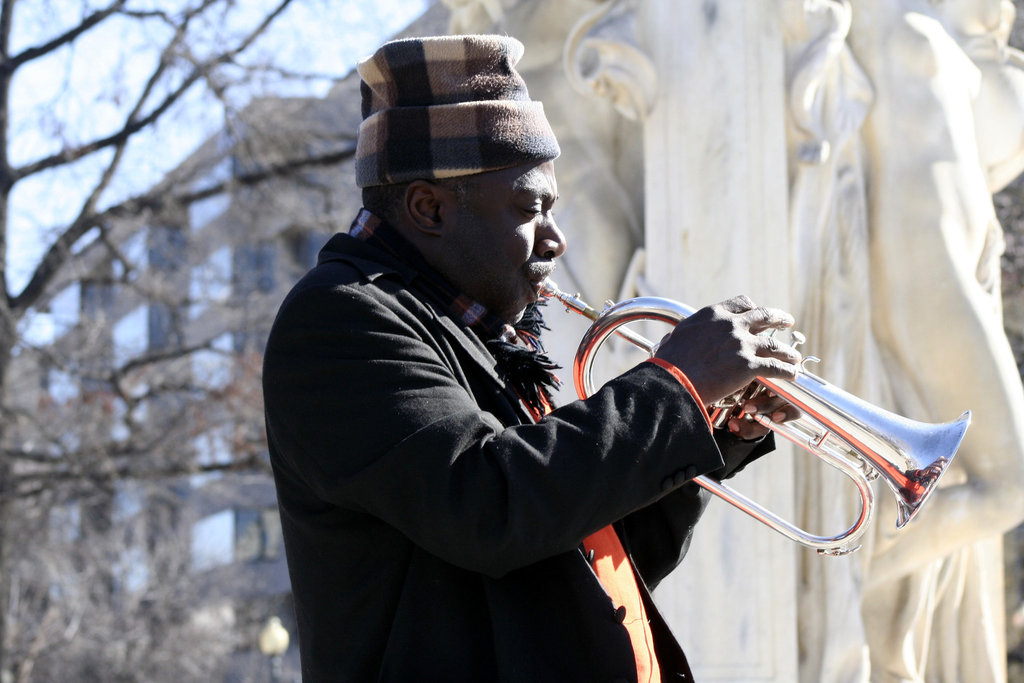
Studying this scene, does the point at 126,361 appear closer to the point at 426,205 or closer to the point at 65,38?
the point at 65,38

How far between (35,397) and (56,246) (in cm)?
368

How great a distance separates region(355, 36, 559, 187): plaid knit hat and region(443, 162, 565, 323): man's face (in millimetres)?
35

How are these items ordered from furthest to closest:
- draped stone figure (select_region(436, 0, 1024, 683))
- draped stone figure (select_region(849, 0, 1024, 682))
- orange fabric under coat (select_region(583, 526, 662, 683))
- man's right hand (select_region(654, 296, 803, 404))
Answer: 1. draped stone figure (select_region(849, 0, 1024, 682))
2. draped stone figure (select_region(436, 0, 1024, 683))
3. orange fabric under coat (select_region(583, 526, 662, 683))
4. man's right hand (select_region(654, 296, 803, 404))

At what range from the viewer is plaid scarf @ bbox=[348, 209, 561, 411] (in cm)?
281

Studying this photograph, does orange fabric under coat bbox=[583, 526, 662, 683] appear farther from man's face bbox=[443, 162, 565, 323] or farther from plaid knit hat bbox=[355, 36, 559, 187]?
plaid knit hat bbox=[355, 36, 559, 187]

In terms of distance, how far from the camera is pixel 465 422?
8.18 feet

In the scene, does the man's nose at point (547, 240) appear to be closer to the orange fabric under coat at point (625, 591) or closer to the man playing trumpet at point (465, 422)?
the man playing trumpet at point (465, 422)

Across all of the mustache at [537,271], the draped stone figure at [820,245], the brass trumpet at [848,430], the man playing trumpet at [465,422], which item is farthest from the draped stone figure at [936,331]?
the mustache at [537,271]

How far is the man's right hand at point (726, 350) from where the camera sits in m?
2.57

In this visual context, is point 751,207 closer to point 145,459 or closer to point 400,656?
point 400,656

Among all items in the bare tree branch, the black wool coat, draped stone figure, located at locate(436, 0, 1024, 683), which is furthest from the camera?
the bare tree branch

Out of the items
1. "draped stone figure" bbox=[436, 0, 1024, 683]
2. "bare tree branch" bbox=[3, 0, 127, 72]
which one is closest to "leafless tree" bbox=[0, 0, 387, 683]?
"bare tree branch" bbox=[3, 0, 127, 72]

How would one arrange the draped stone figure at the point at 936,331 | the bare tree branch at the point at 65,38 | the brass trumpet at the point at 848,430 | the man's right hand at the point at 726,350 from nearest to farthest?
1. the man's right hand at the point at 726,350
2. the brass trumpet at the point at 848,430
3. the draped stone figure at the point at 936,331
4. the bare tree branch at the point at 65,38

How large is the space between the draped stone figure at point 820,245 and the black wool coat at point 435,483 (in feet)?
8.95
